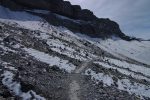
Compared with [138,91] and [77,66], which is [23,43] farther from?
[138,91]

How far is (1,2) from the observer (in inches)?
2798

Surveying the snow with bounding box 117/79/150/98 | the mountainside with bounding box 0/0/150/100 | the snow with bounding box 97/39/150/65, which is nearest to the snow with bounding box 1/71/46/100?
the mountainside with bounding box 0/0/150/100

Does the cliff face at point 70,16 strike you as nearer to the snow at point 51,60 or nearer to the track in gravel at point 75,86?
the snow at point 51,60

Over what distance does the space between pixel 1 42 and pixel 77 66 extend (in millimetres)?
10768

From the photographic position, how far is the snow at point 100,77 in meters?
36.9

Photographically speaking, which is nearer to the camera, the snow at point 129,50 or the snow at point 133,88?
the snow at point 133,88

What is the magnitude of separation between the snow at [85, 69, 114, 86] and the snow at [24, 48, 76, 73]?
233 cm

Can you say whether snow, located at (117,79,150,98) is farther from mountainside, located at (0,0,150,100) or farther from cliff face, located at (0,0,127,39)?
cliff face, located at (0,0,127,39)

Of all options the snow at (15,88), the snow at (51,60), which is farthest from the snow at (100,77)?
the snow at (15,88)

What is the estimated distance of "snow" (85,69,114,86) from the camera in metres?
36.9

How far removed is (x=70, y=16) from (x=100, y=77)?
5921 cm

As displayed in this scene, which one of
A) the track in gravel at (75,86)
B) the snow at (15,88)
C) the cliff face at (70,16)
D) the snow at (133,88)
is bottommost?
the snow at (133,88)

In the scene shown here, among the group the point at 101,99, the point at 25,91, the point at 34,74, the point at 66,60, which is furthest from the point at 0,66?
the point at 66,60

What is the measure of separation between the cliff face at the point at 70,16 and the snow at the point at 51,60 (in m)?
33.4
